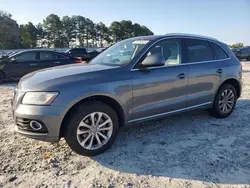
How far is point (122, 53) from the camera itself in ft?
13.3

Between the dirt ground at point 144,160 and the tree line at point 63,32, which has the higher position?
the tree line at point 63,32

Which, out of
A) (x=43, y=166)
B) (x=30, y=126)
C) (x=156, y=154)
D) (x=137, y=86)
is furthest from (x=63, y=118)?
(x=156, y=154)

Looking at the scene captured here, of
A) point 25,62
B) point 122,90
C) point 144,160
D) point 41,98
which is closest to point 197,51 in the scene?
point 122,90

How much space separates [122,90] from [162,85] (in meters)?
0.76

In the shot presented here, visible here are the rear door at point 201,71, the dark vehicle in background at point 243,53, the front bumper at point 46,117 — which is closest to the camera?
the front bumper at point 46,117

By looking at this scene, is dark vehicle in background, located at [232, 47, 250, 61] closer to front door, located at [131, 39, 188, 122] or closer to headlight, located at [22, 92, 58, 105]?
front door, located at [131, 39, 188, 122]

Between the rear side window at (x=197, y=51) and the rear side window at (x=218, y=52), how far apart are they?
121 mm

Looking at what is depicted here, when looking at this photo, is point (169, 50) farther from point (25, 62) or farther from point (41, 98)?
point (25, 62)

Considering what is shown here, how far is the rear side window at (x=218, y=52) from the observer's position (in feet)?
15.7

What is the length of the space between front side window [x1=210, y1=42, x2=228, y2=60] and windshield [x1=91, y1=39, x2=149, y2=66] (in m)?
1.64

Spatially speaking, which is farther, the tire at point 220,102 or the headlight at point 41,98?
the tire at point 220,102

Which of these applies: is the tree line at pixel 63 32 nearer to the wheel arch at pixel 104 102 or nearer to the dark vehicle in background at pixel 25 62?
the dark vehicle in background at pixel 25 62

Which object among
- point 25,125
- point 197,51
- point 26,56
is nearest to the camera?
point 25,125

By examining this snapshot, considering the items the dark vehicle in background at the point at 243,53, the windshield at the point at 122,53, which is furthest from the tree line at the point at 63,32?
the windshield at the point at 122,53
